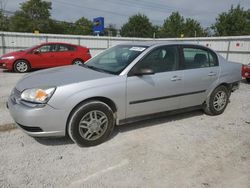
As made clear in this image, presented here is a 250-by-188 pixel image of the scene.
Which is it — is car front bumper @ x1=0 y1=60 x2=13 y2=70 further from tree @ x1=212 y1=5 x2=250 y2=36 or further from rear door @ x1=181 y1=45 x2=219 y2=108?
tree @ x1=212 y1=5 x2=250 y2=36

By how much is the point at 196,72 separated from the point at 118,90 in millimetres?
1777

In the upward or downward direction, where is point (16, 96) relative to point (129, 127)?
upward

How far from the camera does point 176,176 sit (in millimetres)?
2881

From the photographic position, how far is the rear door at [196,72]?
4.42 metres

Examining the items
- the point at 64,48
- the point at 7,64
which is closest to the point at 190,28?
the point at 64,48

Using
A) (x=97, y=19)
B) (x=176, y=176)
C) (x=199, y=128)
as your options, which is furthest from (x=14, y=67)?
(x=97, y=19)

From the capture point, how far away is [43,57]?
36.2 ft

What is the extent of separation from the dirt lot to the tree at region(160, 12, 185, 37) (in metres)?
37.4

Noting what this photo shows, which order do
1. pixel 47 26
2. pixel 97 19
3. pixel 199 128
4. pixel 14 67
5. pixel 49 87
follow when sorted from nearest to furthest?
pixel 49 87 < pixel 199 128 < pixel 14 67 < pixel 97 19 < pixel 47 26

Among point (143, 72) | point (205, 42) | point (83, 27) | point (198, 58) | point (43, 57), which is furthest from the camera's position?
point (83, 27)

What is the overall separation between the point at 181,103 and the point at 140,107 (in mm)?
968

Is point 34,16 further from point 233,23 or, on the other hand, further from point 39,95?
point 39,95

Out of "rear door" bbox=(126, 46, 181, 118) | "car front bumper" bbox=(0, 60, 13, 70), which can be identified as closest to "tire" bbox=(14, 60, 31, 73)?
"car front bumper" bbox=(0, 60, 13, 70)

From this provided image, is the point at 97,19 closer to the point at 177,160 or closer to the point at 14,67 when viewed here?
the point at 14,67
